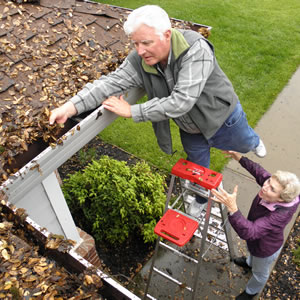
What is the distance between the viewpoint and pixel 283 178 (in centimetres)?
257

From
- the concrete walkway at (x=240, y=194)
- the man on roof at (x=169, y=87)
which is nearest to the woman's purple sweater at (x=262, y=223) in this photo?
the man on roof at (x=169, y=87)

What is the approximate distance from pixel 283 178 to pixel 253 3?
10390mm

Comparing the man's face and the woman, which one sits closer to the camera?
the man's face

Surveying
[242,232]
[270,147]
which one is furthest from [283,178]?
[270,147]

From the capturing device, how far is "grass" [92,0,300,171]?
6.08 metres

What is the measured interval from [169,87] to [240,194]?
299 cm

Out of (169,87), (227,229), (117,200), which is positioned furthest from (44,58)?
(227,229)

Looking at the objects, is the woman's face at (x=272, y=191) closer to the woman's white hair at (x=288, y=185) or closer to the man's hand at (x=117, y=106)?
the woman's white hair at (x=288, y=185)

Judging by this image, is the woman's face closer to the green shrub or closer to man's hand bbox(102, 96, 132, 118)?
man's hand bbox(102, 96, 132, 118)

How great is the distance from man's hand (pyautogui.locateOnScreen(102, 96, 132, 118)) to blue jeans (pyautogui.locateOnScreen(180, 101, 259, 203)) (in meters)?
0.84

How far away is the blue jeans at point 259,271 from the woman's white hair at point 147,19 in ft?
8.10

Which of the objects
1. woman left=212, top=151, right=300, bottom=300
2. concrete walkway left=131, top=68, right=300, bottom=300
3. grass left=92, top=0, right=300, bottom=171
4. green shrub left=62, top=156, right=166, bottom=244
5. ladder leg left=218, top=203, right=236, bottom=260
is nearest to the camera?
woman left=212, top=151, right=300, bottom=300

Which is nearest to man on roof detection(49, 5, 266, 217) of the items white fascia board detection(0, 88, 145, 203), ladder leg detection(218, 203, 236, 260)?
white fascia board detection(0, 88, 145, 203)

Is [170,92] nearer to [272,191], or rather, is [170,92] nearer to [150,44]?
[150,44]
